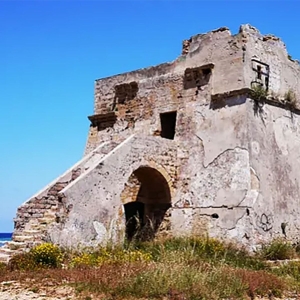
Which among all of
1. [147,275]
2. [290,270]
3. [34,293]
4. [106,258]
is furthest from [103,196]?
[34,293]

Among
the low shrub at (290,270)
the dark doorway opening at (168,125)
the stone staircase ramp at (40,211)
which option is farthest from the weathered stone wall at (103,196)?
the low shrub at (290,270)

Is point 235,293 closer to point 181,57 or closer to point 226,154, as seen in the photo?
point 226,154

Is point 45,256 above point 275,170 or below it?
below

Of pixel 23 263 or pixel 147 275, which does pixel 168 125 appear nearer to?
pixel 23 263

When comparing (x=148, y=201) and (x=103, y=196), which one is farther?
(x=148, y=201)

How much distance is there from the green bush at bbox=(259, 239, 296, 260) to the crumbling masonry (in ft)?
1.33

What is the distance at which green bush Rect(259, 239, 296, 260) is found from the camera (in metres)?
15.3

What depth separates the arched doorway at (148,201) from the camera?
17.5 metres

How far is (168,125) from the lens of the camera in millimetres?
19156

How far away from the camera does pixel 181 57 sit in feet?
61.4

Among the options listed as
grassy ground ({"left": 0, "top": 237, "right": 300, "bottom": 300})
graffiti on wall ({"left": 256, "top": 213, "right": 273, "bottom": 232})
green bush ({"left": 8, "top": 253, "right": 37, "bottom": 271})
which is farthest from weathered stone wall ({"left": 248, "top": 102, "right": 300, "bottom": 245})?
green bush ({"left": 8, "top": 253, "right": 37, "bottom": 271})

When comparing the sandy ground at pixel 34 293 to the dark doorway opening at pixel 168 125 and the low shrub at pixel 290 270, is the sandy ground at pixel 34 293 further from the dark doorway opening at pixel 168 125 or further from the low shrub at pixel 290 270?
the dark doorway opening at pixel 168 125

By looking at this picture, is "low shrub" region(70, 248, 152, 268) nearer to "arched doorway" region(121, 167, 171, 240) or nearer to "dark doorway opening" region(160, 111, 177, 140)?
"arched doorway" region(121, 167, 171, 240)

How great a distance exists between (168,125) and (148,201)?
285 centimetres
